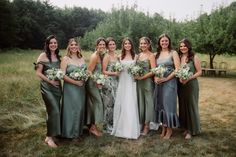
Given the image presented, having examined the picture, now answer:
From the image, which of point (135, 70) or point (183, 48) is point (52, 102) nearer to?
point (135, 70)

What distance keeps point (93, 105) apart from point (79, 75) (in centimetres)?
99

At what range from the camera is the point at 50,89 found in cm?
705

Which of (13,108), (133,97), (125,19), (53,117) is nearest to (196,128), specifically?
(133,97)

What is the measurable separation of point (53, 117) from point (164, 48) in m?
3.17

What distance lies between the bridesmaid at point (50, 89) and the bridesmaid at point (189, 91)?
9.92ft

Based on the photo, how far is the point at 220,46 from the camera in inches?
895

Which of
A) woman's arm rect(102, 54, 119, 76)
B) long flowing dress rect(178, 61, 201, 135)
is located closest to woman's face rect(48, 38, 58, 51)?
woman's arm rect(102, 54, 119, 76)

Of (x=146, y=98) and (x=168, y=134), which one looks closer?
(x=168, y=134)

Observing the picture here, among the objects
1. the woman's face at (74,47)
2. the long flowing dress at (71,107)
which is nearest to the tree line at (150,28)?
the woman's face at (74,47)

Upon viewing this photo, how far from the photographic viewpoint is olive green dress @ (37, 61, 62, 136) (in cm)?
700

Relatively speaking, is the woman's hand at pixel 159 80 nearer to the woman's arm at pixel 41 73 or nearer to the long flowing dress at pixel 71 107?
the long flowing dress at pixel 71 107

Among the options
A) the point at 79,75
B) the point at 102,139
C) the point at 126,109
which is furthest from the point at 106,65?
the point at 102,139

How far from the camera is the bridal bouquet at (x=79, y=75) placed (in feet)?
23.5

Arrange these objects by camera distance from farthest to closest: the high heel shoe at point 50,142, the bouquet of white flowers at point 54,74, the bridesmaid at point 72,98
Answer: the bridesmaid at point 72,98 → the high heel shoe at point 50,142 → the bouquet of white flowers at point 54,74
